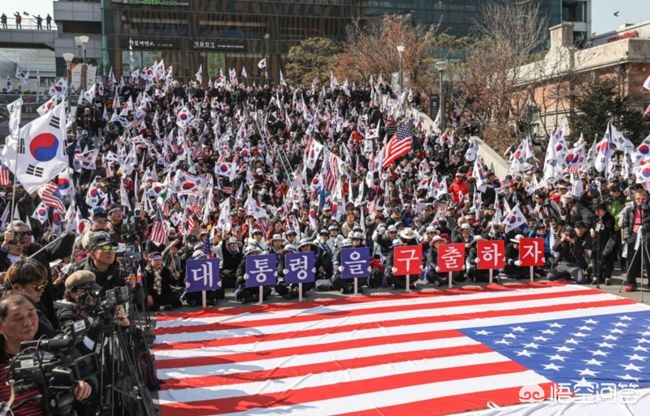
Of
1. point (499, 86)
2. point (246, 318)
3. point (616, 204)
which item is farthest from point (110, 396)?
point (499, 86)

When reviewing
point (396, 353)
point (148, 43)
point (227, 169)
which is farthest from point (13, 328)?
point (148, 43)

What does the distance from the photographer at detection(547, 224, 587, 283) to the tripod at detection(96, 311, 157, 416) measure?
9.71 meters

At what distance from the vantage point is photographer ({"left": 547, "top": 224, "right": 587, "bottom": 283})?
1274 centimetres

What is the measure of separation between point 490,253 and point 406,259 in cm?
191

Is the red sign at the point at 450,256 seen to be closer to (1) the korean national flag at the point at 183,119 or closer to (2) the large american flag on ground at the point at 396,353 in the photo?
(2) the large american flag on ground at the point at 396,353

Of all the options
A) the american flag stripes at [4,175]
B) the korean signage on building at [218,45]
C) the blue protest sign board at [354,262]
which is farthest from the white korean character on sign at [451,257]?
the korean signage on building at [218,45]

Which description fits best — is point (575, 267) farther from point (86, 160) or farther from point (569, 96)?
point (569, 96)

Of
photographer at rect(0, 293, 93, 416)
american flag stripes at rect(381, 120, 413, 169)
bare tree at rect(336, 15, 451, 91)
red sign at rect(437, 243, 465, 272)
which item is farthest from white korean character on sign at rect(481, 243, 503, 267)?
bare tree at rect(336, 15, 451, 91)

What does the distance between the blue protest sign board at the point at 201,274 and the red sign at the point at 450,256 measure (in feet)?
14.7

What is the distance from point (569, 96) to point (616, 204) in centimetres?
1880

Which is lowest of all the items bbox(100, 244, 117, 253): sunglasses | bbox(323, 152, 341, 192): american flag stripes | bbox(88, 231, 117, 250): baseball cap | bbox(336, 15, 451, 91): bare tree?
bbox(100, 244, 117, 253): sunglasses

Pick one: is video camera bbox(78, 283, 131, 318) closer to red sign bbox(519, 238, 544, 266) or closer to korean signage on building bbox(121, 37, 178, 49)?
red sign bbox(519, 238, 544, 266)

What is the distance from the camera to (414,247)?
1217 cm

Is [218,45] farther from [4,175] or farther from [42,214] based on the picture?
[42,214]
